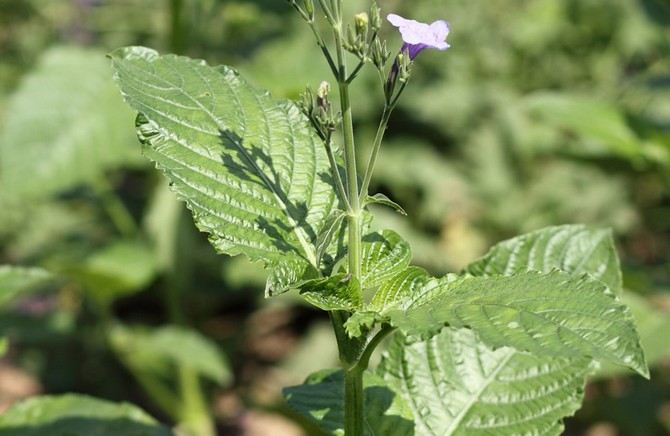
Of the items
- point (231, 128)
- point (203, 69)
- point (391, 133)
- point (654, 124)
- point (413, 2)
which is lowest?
point (231, 128)

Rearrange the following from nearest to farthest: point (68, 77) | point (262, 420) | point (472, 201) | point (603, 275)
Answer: point (603, 275) → point (68, 77) → point (262, 420) → point (472, 201)

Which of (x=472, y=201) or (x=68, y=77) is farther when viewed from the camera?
(x=472, y=201)

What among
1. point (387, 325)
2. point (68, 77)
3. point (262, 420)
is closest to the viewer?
point (387, 325)

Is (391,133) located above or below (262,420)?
above

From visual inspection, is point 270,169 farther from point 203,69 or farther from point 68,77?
point 68,77

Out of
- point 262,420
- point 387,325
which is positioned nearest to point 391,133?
point 262,420

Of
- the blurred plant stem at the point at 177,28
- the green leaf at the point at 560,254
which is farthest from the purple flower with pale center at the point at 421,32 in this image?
the blurred plant stem at the point at 177,28
